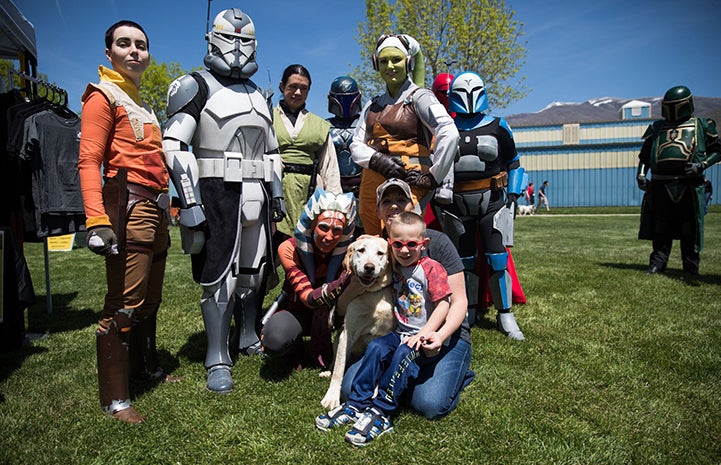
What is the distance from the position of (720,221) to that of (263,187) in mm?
16925

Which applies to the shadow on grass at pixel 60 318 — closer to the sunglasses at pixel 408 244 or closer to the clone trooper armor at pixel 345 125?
the clone trooper armor at pixel 345 125

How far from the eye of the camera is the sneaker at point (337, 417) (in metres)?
2.54

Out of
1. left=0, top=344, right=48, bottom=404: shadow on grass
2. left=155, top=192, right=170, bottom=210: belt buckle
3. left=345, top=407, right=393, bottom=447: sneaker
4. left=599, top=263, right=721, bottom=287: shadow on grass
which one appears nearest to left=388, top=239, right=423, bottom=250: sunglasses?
left=345, top=407, right=393, bottom=447: sneaker

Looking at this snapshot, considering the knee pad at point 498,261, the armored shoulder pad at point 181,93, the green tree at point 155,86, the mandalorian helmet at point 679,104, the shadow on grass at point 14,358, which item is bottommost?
the shadow on grass at point 14,358

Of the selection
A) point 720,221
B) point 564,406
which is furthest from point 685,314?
point 720,221

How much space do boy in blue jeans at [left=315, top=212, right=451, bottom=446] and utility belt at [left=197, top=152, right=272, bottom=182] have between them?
1105mm

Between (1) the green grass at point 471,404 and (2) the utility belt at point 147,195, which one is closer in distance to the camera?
(1) the green grass at point 471,404

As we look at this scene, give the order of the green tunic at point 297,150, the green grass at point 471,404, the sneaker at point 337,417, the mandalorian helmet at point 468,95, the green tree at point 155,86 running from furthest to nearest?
the green tree at point 155,86, the green tunic at point 297,150, the mandalorian helmet at point 468,95, the sneaker at point 337,417, the green grass at point 471,404

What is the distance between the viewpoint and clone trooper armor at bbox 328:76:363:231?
5.47m

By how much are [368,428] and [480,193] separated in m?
2.30

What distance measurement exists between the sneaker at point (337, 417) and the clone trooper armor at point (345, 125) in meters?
3.18

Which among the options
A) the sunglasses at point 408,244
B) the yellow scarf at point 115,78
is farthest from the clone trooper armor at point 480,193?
the yellow scarf at point 115,78

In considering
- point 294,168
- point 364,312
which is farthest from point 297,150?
point 364,312

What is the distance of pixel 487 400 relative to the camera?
2.90 metres
